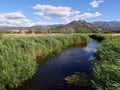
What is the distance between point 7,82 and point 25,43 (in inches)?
354

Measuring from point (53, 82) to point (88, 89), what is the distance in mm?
2615

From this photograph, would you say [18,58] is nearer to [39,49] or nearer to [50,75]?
[50,75]

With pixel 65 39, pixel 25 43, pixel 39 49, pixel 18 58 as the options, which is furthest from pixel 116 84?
pixel 65 39

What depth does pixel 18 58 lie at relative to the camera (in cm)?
1393

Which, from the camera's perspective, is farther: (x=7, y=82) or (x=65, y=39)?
(x=65, y=39)

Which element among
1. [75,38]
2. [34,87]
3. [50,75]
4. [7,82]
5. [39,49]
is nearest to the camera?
[7,82]

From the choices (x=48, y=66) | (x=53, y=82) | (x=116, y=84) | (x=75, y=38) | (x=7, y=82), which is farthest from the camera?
(x=75, y=38)

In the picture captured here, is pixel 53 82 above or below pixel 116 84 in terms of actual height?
below

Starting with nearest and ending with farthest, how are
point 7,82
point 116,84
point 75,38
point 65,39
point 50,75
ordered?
point 116,84 → point 7,82 → point 50,75 → point 65,39 → point 75,38

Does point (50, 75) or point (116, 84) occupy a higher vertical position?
point (116, 84)

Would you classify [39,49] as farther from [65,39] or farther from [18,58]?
[65,39]

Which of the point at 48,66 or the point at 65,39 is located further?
the point at 65,39

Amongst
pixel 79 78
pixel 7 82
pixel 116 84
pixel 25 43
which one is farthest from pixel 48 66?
pixel 116 84

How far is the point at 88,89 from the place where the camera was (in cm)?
1268
